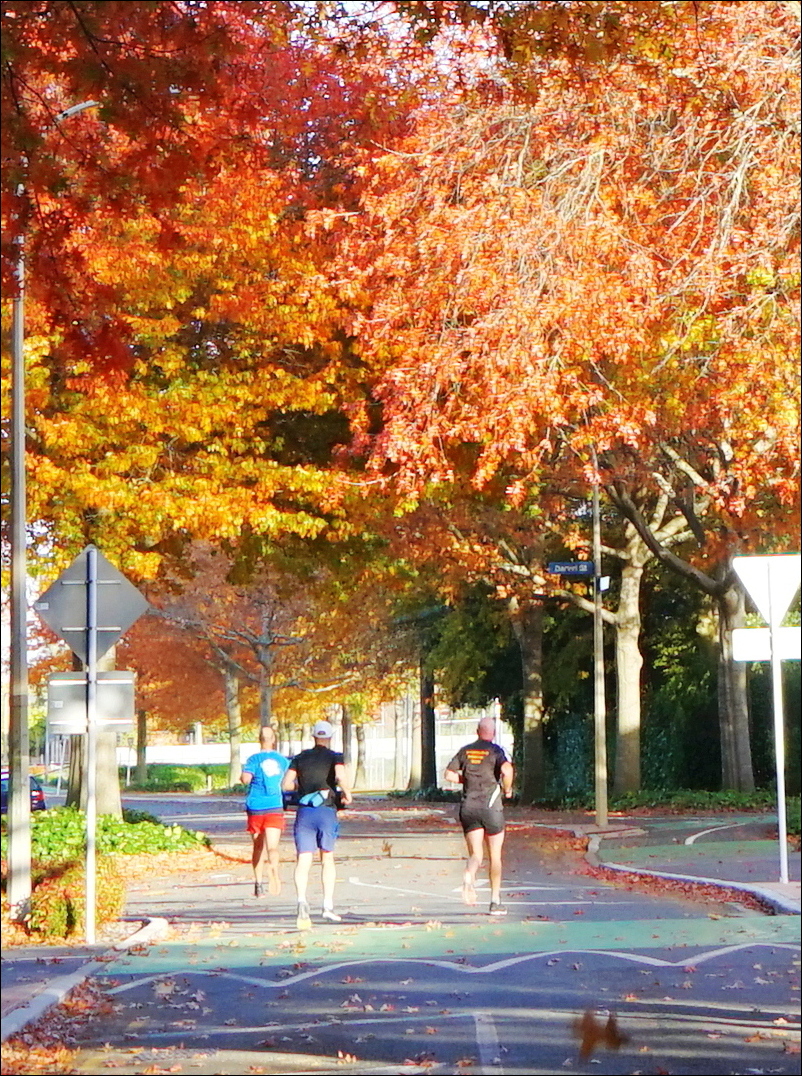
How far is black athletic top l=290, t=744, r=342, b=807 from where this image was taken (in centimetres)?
1495

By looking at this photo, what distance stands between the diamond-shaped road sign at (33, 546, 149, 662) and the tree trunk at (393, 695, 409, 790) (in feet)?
191

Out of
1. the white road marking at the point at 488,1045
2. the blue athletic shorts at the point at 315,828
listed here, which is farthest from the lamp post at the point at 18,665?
the white road marking at the point at 488,1045

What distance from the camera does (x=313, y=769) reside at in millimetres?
14953

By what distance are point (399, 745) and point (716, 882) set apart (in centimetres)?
6855

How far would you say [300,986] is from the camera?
1051cm

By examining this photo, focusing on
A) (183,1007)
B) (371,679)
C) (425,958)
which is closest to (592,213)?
(425,958)

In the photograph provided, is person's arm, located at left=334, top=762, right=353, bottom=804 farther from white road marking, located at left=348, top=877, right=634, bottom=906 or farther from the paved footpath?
white road marking, located at left=348, top=877, right=634, bottom=906

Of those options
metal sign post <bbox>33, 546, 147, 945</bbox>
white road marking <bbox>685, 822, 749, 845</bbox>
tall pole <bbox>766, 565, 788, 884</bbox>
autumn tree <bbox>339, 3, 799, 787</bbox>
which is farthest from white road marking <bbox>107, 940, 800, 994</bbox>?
metal sign post <bbox>33, 546, 147, 945</bbox>

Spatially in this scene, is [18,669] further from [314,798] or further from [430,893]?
[430,893]

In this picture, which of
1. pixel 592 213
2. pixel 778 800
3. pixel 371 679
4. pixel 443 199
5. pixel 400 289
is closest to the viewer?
pixel 778 800

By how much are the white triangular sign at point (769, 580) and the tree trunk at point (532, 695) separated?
101 ft

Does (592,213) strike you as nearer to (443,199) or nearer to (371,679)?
(443,199)

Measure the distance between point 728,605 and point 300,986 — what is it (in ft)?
44.8

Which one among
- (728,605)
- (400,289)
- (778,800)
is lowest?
(778,800)
